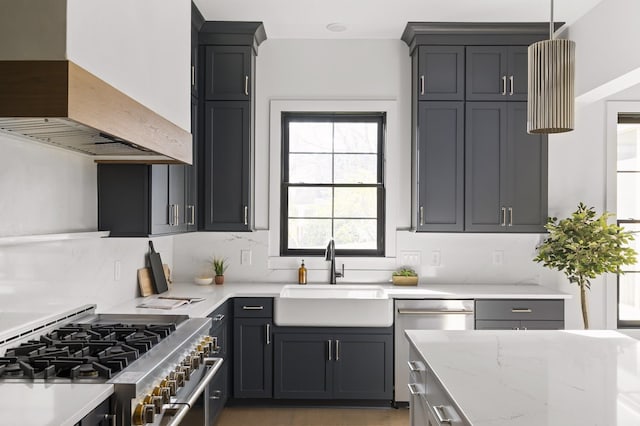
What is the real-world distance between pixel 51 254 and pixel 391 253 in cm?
261

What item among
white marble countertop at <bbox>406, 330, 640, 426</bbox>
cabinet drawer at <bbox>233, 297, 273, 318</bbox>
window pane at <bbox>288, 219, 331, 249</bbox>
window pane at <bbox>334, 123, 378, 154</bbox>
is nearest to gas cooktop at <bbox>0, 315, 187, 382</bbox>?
cabinet drawer at <bbox>233, 297, 273, 318</bbox>

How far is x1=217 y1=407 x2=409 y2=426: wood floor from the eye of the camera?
11.9 ft

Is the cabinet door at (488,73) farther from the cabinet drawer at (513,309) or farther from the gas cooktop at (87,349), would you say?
the gas cooktop at (87,349)

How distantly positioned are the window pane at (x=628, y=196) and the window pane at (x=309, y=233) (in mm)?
2322

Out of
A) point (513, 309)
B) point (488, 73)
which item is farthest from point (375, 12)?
point (513, 309)

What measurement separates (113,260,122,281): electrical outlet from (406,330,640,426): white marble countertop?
183cm

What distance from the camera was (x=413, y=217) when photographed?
4.23 m

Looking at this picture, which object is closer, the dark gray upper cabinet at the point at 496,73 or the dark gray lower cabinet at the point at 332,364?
the dark gray lower cabinet at the point at 332,364

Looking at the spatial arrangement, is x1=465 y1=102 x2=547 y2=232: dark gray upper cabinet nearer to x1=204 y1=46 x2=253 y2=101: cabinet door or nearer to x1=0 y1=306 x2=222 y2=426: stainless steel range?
x1=204 y1=46 x2=253 y2=101: cabinet door

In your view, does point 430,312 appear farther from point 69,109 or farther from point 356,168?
point 69,109

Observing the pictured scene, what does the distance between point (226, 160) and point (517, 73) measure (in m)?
2.31

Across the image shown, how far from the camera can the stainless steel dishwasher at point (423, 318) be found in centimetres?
378

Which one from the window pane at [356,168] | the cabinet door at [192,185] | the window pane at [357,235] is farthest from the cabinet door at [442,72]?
the cabinet door at [192,185]

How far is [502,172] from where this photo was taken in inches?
161
